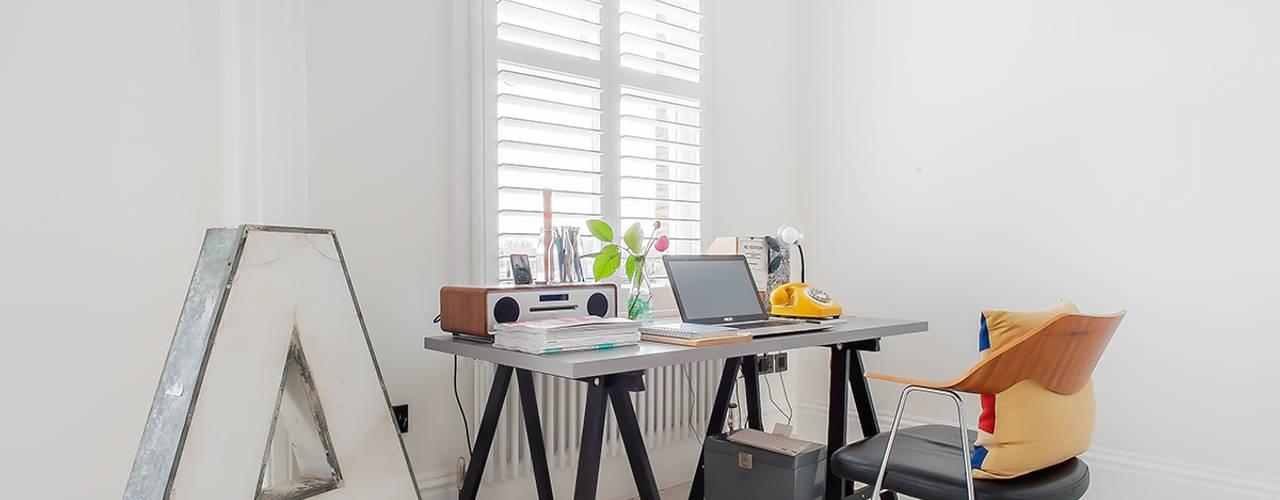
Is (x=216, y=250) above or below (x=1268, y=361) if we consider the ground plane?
above

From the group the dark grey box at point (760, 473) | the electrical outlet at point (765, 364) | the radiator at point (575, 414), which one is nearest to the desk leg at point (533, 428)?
the radiator at point (575, 414)

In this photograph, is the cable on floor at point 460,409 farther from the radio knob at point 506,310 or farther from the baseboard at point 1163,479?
the baseboard at point 1163,479

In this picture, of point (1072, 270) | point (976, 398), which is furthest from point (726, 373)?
point (1072, 270)

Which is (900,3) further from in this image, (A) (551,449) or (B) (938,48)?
(A) (551,449)

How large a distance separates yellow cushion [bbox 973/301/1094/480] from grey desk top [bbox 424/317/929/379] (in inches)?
23.3

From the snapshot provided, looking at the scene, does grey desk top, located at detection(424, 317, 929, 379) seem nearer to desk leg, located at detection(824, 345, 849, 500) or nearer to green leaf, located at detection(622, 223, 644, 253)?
desk leg, located at detection(824, 345, 849, 500)

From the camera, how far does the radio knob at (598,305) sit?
2.12m

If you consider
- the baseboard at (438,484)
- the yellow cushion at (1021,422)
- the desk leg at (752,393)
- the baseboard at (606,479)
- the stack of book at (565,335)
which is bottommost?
the baseboard at (606,479)

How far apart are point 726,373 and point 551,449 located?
67 cm

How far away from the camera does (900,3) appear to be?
3209 mm

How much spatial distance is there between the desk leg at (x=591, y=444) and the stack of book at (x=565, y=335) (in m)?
0.11

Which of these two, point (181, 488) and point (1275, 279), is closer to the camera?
point (181, 488)

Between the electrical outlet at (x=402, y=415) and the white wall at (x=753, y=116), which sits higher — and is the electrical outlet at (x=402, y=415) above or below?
below

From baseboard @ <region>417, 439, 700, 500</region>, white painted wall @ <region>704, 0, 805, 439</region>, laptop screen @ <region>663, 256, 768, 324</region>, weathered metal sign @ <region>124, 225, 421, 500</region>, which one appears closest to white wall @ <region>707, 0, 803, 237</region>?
white painted wall @ <region>704, 0, 805, 439</region>
